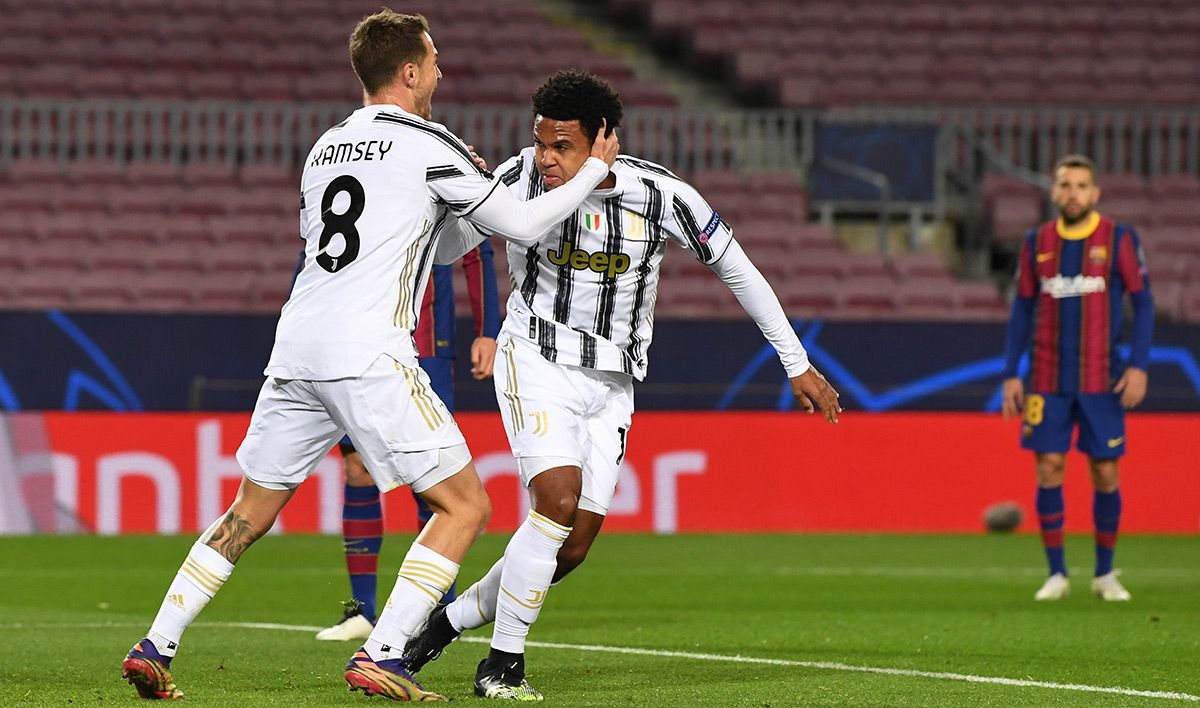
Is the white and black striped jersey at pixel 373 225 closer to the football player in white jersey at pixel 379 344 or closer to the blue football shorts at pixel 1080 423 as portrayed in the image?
the football player in white jersey at pixel 379 344

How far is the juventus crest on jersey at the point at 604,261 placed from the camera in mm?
5777

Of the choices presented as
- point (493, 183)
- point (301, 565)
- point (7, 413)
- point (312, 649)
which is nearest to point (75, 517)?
point (7, 413)

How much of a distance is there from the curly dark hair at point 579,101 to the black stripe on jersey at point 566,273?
0.30 meters

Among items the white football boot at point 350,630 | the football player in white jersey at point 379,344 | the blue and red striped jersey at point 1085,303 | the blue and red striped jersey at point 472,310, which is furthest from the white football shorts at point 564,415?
the blue and red striped jersey at point 1085,303

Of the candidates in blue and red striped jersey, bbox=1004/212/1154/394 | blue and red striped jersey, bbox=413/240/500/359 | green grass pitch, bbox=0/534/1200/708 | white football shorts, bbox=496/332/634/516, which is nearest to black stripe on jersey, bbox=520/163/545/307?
white football shorts, bbox=496/332/634/516

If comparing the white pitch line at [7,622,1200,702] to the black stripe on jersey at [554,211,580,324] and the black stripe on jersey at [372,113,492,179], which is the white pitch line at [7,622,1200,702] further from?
the black stripe on jersey at [372,113,492,179]

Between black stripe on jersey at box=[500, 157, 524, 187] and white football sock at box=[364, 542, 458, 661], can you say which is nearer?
white football sock at box=[364, 542, 458, 661]

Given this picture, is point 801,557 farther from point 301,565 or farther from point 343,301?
point 343,301

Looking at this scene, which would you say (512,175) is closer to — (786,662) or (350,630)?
(786,662)

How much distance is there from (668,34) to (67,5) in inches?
276

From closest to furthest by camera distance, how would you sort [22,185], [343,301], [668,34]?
[343,301] → [22,185] → [668,34]

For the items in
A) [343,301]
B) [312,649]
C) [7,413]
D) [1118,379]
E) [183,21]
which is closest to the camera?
[343,301]

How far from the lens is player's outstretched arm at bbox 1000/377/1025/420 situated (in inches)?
367

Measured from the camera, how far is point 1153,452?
13898 millimetres
